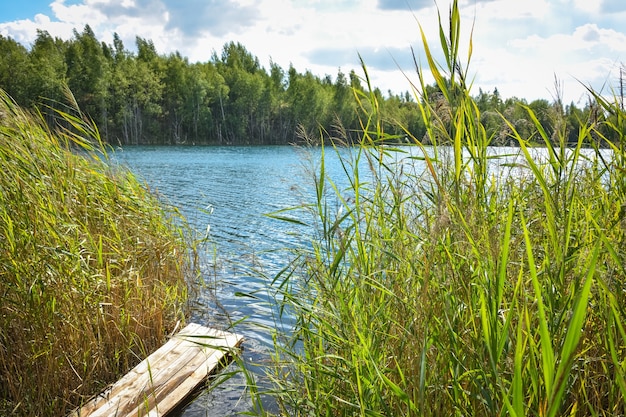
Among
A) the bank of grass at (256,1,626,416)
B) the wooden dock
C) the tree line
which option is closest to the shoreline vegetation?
the bank of grass at (256,1,626,416)

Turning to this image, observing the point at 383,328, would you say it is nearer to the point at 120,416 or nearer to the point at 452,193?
the point at 452,193

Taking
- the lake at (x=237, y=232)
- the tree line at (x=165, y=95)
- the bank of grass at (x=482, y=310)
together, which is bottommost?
the lake at (x=237, y=232)

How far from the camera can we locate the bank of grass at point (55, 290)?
3.36 meters

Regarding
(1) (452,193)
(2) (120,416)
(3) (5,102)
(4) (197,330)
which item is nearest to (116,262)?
(4) (197,330)

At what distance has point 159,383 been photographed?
3.84 meters

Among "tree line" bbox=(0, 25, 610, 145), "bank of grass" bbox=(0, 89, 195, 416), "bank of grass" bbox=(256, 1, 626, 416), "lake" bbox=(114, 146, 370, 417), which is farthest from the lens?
"tree line" bbox=(0, 25, 610, 145)

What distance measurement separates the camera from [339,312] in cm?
211

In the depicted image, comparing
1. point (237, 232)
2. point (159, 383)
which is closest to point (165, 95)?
point (237, 232)

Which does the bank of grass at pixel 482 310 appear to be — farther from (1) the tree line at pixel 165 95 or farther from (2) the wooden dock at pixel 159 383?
(1) the tree line at pixel 165 95

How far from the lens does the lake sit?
4.00 meters

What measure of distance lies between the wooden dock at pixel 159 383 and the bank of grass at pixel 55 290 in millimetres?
179

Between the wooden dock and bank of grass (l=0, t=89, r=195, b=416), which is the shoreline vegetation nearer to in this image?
bank of grass (l=0, t=89, r=195, b=416)

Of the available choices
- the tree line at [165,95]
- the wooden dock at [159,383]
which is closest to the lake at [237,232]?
the wooden dock at [159,383]

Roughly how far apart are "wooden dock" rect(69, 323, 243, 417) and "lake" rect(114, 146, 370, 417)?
0.72 ft
